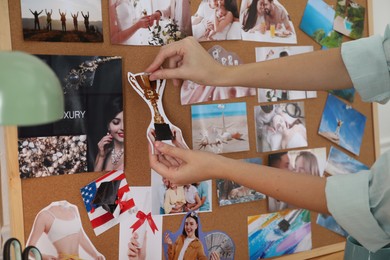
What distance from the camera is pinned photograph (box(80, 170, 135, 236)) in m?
0.84

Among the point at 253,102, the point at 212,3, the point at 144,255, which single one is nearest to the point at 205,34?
the point at 212,3

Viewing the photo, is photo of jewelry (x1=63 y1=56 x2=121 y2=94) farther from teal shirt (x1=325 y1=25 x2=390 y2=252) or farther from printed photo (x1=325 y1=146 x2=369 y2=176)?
printed photo (x1=325 y1=146 x2=369 y2=176)

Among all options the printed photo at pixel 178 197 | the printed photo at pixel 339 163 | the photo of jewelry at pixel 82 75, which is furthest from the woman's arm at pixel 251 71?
the printed photo at pixel 339 163

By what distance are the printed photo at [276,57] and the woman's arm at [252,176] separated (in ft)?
0.93

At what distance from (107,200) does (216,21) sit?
0.42 m

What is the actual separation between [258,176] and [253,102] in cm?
28

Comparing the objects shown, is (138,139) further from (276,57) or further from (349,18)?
(349,18)

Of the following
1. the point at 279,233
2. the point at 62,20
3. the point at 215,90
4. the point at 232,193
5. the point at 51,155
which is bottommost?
the point at 279,233

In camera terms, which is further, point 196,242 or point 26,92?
point 196,242

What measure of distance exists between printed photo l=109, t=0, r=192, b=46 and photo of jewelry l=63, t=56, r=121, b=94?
55 mm

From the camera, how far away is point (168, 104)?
2.99ft

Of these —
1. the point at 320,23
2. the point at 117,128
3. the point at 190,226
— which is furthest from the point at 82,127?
the point at 320,23

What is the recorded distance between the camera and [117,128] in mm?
858

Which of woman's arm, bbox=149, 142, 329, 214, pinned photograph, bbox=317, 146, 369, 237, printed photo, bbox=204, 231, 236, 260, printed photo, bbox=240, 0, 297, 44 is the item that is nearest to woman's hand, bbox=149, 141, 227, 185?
woman's arm, bbox=149, 142, 329, 214
